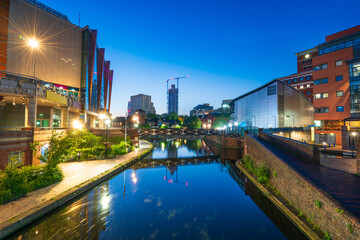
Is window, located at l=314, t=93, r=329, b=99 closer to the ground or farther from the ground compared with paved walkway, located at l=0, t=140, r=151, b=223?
farther from the ground

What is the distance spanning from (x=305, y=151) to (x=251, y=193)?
5757mm

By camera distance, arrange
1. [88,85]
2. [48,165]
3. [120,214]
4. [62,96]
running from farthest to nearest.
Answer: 1. [88,85]
2. [62,96]
3. [48,165]
4. [120,214]

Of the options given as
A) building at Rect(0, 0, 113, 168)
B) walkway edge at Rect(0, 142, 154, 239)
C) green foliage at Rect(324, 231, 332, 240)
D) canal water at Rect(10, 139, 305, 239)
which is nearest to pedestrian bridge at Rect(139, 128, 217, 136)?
building at Rect(0, 0, 113, 168)

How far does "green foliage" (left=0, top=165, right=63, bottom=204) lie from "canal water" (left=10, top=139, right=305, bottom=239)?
2.65 meters

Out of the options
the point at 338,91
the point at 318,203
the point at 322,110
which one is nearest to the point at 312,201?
the point at 318,203

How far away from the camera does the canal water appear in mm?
8227

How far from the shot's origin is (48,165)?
11938mm

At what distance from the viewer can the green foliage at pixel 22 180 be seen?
9148 mm

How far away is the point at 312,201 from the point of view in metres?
7.66

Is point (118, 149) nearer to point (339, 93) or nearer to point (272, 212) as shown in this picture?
point (272, 212)

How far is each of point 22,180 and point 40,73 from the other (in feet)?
99.8

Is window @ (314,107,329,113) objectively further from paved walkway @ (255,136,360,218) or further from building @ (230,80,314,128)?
paved walkway @ (255,136,360,218)

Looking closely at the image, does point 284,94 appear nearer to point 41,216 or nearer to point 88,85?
point 88,85

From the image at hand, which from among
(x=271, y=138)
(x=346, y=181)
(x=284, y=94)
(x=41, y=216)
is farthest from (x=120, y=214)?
(x=284, y=94)
